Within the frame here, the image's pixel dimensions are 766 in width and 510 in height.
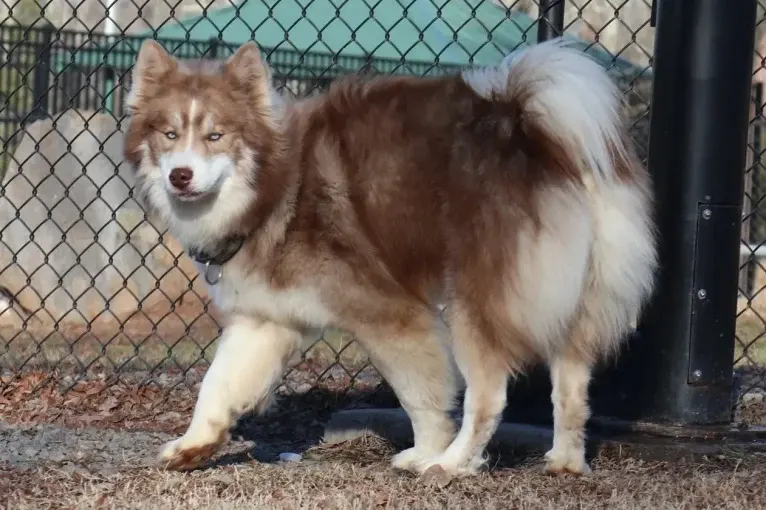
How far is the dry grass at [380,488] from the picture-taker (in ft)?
10.6

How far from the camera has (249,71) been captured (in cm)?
391

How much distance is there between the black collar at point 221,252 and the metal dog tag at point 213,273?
0.05ft

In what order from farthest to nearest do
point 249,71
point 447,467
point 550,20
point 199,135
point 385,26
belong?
point 385,26 → point 550,20 → point 249,71 → point 199,135 → point 447,467

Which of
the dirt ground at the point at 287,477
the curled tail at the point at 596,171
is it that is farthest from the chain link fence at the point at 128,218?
the curled tail at the point at 596,171

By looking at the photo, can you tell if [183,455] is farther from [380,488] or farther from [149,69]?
[149,69]

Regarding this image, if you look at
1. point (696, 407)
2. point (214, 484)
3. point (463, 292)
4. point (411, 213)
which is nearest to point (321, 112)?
point (411, 213)

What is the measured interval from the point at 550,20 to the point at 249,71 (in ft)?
4.74

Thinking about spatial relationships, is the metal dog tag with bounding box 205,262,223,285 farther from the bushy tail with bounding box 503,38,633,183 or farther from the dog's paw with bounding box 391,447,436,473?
the bushy tail with bounding box 503,38,633,183

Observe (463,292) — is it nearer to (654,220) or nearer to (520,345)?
(520,345)

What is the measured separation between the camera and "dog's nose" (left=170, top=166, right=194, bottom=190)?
3.62m

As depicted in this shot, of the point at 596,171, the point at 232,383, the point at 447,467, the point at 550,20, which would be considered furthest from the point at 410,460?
the point at 550,20

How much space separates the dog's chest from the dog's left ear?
689 millimetres

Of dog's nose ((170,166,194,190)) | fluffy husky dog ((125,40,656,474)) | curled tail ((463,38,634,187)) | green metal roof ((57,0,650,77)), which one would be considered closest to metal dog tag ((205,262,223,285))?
fluffy husky dog ((125,40,656,474))

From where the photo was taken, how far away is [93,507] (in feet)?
10.5
